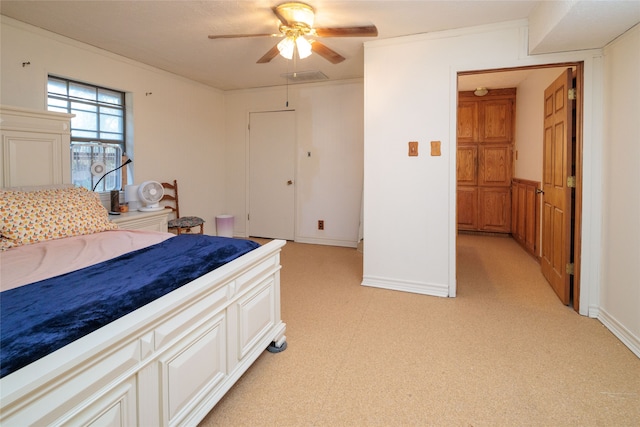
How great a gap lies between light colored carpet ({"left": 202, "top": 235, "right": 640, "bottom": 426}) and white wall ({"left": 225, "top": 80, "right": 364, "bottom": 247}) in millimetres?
1945

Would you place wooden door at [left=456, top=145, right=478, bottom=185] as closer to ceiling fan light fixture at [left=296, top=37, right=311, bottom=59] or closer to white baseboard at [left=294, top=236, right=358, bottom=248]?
white baseboard at [left=294, top=236, right=358, bottom=248]

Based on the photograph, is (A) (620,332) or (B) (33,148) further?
(B) (33,148)

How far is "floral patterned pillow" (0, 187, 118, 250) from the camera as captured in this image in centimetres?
207

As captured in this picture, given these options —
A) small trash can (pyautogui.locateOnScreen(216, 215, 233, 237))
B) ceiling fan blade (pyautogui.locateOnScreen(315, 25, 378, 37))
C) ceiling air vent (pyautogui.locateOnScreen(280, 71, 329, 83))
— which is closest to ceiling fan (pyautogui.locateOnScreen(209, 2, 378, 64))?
ceiling fan blade (pyautogui.locateOnScreen(315, 25, 378, 37))

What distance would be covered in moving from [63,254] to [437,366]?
211 cm

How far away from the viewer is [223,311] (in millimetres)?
1680

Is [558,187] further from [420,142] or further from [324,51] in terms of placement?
[324,51]

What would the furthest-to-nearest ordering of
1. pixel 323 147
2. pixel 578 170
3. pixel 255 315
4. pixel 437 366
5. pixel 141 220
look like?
1. pixel 323 147
2. pixel 141 220
3. pixel 578 170
4. pixel 437 366
5. pixel 255 315

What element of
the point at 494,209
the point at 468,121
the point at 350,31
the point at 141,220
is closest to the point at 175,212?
the point at 141,220

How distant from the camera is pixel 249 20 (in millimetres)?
2938

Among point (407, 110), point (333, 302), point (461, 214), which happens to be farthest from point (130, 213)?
point (461, 214)

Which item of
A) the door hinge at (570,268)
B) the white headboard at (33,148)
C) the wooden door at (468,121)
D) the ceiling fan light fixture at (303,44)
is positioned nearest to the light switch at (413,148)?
the ceiling fan light fixture at (303,44)

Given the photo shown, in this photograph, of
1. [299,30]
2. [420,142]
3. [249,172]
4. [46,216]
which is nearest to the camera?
[46,216]

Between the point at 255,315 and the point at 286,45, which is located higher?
the point at 286,45
